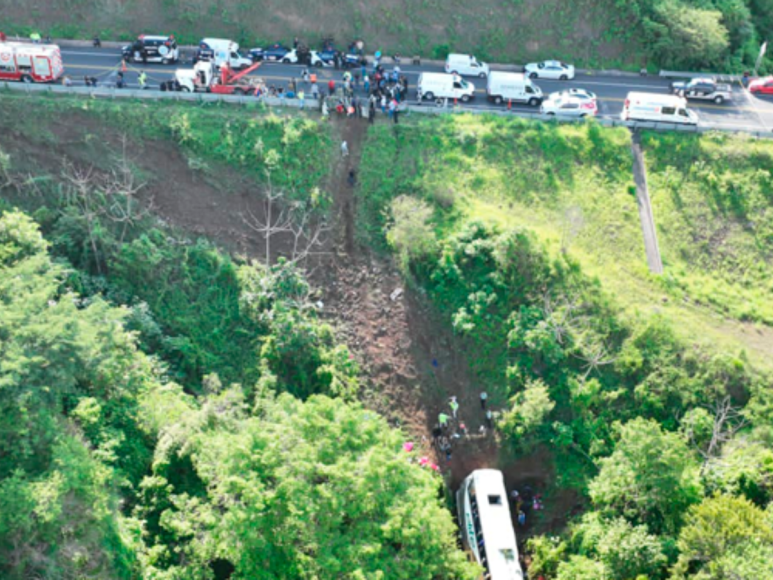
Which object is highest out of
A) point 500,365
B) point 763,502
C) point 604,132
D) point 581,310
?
point 604,132

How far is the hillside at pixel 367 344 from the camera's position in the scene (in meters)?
29.1

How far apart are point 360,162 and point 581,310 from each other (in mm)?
15504

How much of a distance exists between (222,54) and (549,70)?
71.1 feet

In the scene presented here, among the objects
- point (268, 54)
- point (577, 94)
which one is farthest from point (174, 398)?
point (577, 94)

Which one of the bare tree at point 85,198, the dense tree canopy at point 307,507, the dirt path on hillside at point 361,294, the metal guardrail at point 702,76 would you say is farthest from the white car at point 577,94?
the bare tree at point 85,198

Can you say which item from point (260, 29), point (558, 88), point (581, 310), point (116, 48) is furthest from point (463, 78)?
point (116, 48)

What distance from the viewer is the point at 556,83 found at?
5262 cm

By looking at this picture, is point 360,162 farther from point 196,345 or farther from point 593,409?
point 593,409

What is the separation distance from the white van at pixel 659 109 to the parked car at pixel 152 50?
29.5m

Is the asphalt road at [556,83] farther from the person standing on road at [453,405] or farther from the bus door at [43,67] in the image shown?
the person standing on road at [453,405]

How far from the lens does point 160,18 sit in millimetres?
54031

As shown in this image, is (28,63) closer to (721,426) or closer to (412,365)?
(412,365)

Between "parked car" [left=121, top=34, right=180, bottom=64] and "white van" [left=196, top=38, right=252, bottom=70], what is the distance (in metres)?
1.88

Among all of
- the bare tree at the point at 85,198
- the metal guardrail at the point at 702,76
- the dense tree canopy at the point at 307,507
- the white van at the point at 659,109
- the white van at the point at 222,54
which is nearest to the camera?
the dense tree canopy at the point at 307,507
